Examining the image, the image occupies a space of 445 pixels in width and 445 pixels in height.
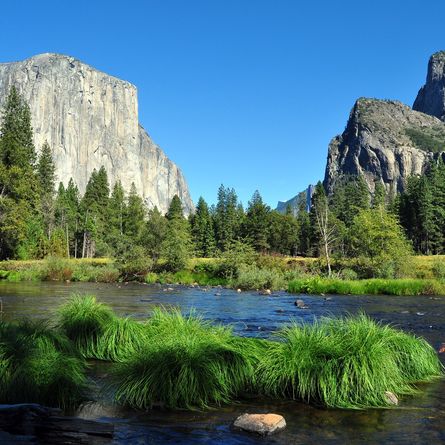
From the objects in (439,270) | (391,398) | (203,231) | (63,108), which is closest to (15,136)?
(203,231)

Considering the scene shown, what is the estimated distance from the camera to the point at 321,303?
24703mm

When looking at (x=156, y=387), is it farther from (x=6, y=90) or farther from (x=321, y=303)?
(x=6, y=90)

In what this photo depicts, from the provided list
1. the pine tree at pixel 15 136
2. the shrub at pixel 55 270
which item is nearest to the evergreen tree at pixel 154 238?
the shrub at pixel 55 270

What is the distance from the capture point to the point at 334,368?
274 inches

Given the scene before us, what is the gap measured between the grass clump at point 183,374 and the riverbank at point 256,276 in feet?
81.3

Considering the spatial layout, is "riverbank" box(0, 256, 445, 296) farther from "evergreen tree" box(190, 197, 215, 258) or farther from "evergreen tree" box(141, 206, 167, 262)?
"evergreen tree" box(190, 197, 215, 258)

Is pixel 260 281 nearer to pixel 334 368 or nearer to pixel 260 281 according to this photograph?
pixel 260 281

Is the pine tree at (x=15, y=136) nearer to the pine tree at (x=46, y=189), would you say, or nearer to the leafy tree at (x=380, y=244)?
the pine tree at (x=46, y=189)

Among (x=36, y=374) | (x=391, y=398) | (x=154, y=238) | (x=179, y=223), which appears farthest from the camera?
(x=179, y=223)

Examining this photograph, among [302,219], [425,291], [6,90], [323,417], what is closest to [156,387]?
[323,417]

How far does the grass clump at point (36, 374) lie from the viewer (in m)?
6.14

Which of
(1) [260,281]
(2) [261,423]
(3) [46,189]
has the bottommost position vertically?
(2) [261,423]

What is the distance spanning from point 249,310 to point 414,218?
7128cm

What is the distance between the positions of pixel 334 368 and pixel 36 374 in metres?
4.23
